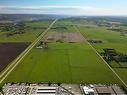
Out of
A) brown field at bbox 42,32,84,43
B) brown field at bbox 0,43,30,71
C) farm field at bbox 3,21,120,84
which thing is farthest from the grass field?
brown field at bbox 42,32,84,43

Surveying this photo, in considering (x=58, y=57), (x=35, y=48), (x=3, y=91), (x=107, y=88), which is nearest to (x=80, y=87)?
(x=107, y=88)

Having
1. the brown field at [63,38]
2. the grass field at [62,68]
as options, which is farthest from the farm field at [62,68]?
the brown field at [63,38]

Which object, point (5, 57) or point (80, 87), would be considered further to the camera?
point (5, 57)

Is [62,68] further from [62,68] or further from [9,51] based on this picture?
[9,51]

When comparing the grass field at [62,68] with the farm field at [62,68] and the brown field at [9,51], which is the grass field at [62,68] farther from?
the brown field at [9,51]

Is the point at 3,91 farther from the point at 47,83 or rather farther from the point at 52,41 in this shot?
the point at 52,41

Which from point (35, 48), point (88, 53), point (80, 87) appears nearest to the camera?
point (80, 87)

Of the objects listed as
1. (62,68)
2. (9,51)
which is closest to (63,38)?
(9,51)
